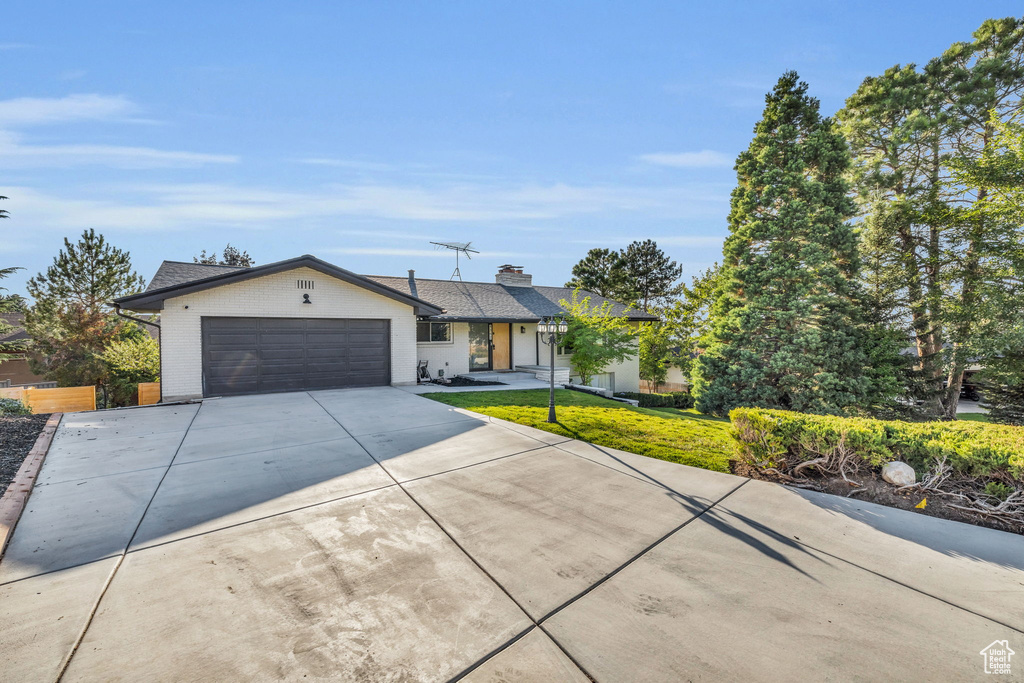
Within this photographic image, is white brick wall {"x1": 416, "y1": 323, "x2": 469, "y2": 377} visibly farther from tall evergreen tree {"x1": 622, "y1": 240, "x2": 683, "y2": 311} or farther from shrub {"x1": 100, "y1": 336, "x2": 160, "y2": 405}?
tall evergreen tree {"x1": 622, "y1": 240, "x2": 683, "y2": 311}

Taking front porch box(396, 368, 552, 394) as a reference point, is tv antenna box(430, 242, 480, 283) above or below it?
above

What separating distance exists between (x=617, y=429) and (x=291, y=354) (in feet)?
30.4

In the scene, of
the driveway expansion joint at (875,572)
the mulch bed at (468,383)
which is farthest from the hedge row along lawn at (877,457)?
the mulch bed at (468,383)

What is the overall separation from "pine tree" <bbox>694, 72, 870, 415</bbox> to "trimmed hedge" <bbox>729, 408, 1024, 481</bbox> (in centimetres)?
750

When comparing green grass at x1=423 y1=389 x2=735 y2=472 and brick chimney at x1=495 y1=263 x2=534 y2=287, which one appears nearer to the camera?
green grass at x1=423 y1=389 x2=735 y2=472

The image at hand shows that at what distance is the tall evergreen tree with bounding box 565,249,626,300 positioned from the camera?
130 feet

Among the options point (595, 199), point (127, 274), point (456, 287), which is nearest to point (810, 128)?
point (595, 199)

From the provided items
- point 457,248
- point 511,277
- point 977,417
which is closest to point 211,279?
point 457,248

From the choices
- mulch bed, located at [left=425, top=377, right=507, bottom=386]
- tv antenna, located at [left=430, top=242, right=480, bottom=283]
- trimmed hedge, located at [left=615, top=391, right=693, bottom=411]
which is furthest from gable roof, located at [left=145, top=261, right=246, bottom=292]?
trimmed hedge, located at [left=615, top=391, right=693, bottom=411]

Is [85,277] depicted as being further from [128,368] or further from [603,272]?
[603,272]

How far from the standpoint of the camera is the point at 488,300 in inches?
701

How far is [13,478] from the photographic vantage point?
4.70m

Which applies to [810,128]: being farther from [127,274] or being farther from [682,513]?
[127,274]

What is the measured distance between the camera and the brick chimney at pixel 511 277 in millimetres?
20906
